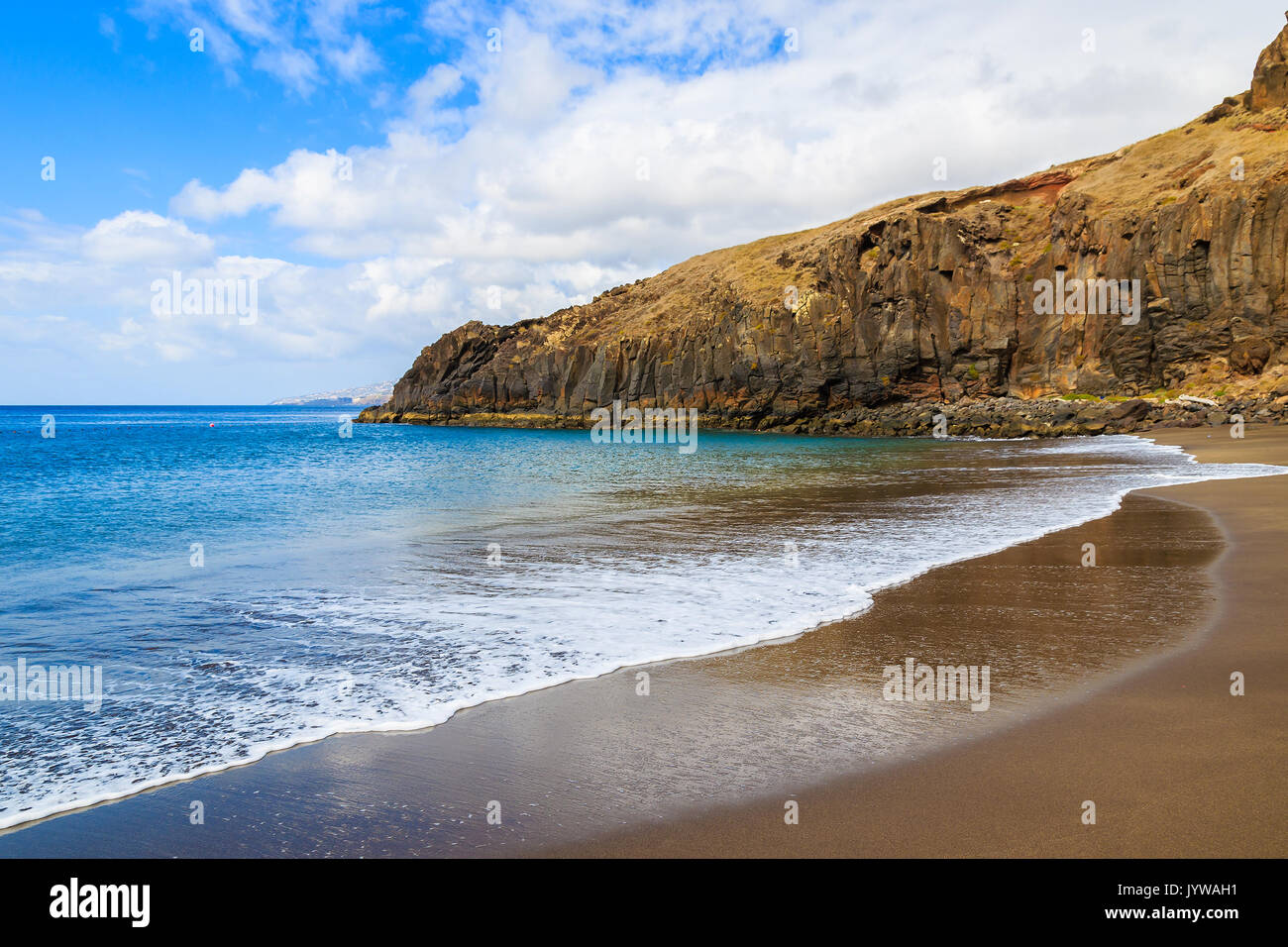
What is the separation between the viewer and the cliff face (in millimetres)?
48781

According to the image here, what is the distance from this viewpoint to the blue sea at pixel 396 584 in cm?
560

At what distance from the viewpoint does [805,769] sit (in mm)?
4508

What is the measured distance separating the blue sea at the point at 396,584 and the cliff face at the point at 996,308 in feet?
103

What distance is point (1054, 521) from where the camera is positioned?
47.5 feet

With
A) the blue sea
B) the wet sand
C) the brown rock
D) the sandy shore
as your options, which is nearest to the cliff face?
the brown rock

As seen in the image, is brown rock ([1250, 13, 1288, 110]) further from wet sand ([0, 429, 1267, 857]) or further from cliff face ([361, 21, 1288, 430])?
wet sand ([0, 429, 1267, 857])

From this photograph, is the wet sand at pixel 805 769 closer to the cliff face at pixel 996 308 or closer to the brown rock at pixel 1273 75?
the cliff face at pixel 996 308

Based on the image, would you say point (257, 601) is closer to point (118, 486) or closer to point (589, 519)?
point (589, 519)

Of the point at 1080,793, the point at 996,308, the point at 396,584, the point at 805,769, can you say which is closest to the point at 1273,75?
the point at 996,308

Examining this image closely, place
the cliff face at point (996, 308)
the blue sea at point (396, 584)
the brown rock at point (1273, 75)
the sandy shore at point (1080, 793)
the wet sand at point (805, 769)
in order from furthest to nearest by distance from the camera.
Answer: the brown rock at point (1273, 75)
the cliff face at point (996, 308)
the blue sea at point (396, 584)
the wet sand at point (805, 769)
the sandy shore at point (1080, 793)

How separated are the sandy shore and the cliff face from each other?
47919 mm

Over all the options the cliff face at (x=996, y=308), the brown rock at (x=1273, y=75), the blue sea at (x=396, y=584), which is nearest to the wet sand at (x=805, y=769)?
the blue sea at (x=396, y=584)
